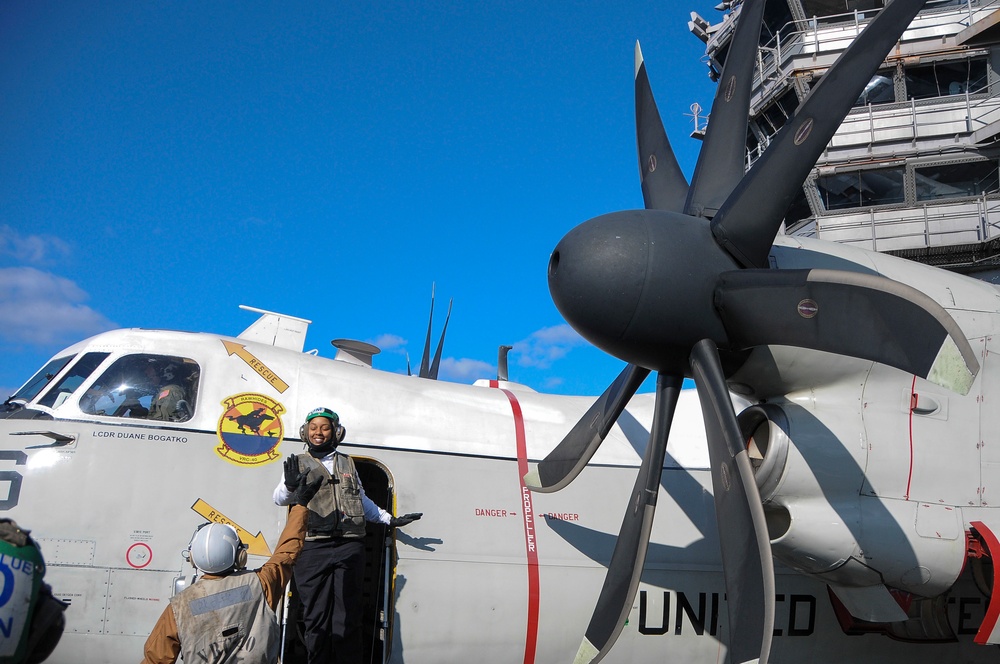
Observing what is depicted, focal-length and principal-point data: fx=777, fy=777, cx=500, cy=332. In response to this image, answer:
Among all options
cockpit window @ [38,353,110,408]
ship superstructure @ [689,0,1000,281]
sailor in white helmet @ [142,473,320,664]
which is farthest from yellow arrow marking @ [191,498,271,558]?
ship superstructure @ [689,0,1000,281]

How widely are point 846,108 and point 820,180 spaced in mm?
14108

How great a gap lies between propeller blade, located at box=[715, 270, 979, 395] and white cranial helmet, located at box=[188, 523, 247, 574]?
12.2 ft

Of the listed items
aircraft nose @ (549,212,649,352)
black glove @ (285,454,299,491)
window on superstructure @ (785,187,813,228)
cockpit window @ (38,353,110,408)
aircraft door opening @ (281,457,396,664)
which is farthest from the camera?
window on superstructure @ (785,187,813,228)

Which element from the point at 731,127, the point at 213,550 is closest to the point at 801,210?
the point at 731,127

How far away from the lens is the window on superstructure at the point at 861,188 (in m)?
18.0

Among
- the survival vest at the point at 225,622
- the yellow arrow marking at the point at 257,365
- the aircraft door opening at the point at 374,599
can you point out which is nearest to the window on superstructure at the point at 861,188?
the aircraft door opening at the point at 374,599

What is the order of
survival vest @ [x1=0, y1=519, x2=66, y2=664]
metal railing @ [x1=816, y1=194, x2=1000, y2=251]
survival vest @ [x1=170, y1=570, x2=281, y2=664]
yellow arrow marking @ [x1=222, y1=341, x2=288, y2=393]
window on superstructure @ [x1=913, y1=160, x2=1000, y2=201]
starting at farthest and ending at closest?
1. window on superstructure @ [x1=913, y1=160, x2=1000, y2=201]
2. metal railing @ [x1=816, y1=194, x2=1000, y2=251]
3. yellow arrow marking @ [x1=222, y1=341, x2=288, y2=393]
4. survival vest @ [x1=170, y1=570, x2=281, y2=664]
5. survival vest @ [x1=0, y1=519, x2=66, y2=664]

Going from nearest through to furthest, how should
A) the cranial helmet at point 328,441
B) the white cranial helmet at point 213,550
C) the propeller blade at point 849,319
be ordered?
1. the white cranial helmet at point 213,550
2. the propeller blade at point 849,319
3. the cranial helmet at point 328,441

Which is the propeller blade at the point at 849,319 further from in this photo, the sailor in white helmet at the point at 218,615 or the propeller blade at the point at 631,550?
the sailor in white helmet at the point at 218,615

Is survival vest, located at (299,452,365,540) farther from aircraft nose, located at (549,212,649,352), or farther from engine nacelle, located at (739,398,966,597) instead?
engine nacelle, located at (739,398,966,597)

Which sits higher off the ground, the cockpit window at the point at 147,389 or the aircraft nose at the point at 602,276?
the aircraft nose at the point at 602,276

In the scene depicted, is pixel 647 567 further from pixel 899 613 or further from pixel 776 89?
pixel 776 89

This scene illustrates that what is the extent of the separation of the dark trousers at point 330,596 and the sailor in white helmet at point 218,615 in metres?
1.85

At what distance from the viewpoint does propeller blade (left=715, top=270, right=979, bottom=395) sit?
184 inches
